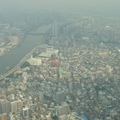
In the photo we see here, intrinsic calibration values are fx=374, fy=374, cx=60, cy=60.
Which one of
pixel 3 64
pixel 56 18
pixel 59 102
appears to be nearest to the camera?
pixel 59 102

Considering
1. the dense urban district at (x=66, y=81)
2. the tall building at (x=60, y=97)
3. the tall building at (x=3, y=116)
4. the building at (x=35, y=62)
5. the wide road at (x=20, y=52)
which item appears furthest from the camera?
the wide road at (x=20, y=52)

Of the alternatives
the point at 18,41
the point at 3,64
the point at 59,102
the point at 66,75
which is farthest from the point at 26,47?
the point at 59,102

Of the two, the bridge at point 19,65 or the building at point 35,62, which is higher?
the building at point 35,62

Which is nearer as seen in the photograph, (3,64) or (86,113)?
(86,113)

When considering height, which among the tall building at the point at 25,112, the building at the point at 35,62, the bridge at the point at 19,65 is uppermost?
the tall building at the point at 25,112

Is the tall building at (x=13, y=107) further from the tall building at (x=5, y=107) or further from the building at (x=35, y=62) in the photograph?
the building at (x=35, y=62)

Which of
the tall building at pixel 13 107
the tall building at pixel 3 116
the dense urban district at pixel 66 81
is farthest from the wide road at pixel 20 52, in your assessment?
the tall building at pixel 3 116

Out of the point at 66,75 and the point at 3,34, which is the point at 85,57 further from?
the point at 3,34

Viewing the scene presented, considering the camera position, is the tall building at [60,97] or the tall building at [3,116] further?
the tall building at [60,97]

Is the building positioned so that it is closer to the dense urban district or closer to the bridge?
the dense urban district
